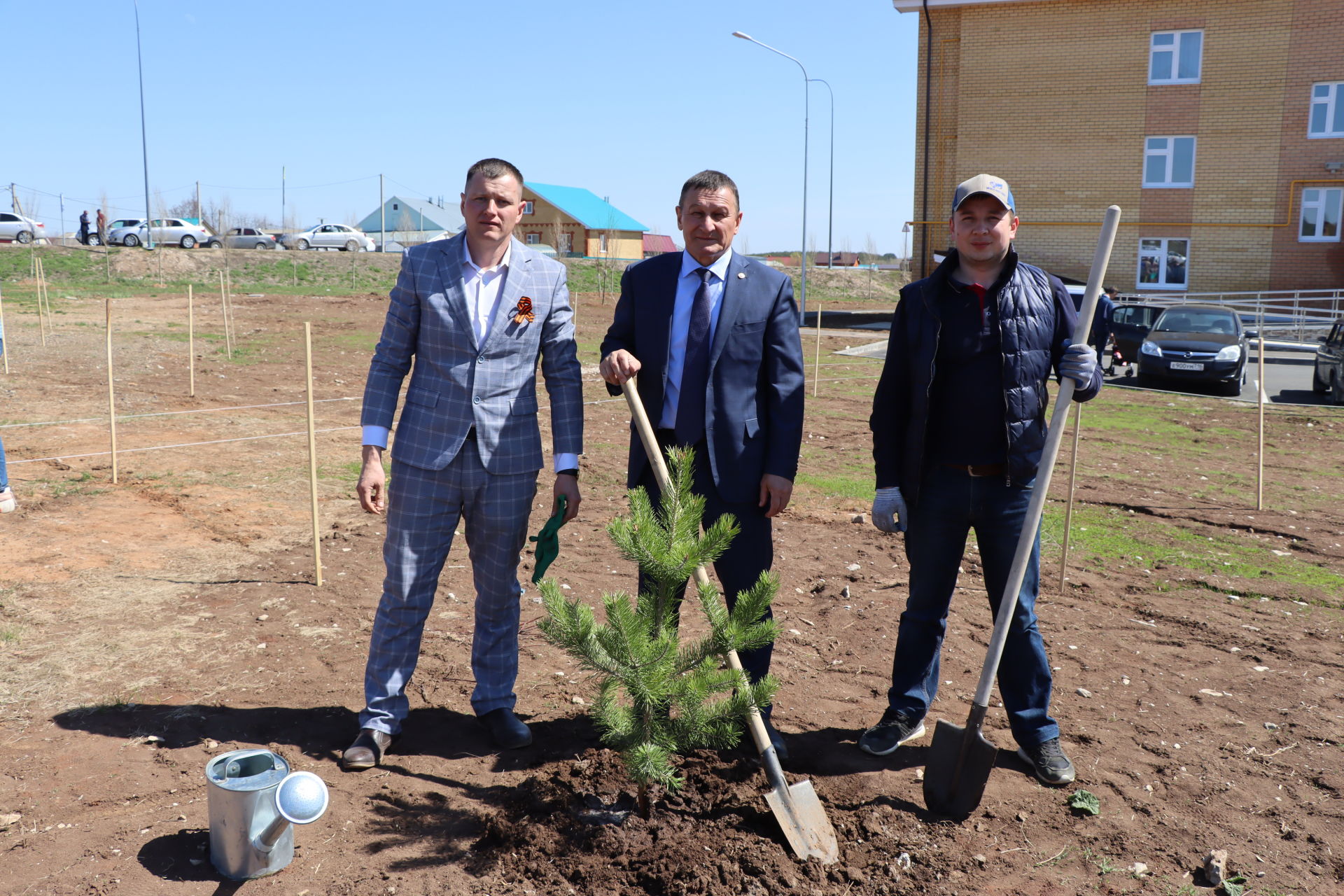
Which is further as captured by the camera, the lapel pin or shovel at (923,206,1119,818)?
the lapel pin

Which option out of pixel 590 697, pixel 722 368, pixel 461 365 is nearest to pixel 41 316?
pixel 590 697

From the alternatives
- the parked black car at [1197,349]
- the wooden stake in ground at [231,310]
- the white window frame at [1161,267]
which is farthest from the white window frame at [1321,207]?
the wooden stake in ground at [231,310]

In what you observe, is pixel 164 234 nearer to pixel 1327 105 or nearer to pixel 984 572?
pixel 1327 105

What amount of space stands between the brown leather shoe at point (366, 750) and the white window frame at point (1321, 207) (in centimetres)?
2923

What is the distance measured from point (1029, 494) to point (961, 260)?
0.86 meters

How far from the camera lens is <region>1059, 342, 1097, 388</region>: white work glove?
3162mm

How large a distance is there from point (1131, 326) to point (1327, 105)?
12555 mm

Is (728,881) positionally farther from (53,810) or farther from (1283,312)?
(1283,312)

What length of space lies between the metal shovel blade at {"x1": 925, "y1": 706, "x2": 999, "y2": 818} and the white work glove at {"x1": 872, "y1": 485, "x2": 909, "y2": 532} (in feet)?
2.26

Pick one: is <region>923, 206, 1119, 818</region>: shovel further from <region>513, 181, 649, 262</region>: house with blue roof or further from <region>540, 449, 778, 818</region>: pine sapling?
<region>513, 181, 649, 262</region>: house with blue roof

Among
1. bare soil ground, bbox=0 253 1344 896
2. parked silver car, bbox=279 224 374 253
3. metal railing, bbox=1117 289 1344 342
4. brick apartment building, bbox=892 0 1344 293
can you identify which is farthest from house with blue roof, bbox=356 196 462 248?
bare soil ground, bbox=0 253 1344 896

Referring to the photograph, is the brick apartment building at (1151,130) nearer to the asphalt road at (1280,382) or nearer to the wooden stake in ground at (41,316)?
the asphalt road at (1280,382)

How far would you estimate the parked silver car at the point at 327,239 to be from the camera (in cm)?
3975

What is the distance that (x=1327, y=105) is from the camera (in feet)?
82.7
